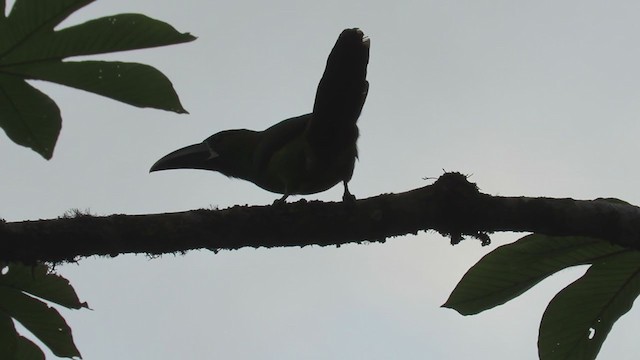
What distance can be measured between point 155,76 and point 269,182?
7.47 feet

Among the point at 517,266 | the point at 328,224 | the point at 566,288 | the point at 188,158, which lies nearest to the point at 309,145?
the point at 188,158

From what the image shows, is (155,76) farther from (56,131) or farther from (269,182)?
(269,182)

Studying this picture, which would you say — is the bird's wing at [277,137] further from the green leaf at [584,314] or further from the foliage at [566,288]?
the green leaf at [584,314]

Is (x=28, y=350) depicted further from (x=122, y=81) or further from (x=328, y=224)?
(x=328, y=224)

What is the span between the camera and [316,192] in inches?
185

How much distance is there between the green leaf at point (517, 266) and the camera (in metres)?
2.95

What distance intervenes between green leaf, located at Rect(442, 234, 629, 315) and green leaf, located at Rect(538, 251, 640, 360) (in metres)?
0.14

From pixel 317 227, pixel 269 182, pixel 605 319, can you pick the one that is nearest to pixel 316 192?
pixel 269 182

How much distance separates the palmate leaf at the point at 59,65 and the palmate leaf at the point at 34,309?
589 mm

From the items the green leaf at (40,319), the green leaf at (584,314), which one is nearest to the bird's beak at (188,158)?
the green leaf at (40,319)

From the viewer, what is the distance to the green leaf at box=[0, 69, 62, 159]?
2633 mm

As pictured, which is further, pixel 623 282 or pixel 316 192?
pixel 316 192

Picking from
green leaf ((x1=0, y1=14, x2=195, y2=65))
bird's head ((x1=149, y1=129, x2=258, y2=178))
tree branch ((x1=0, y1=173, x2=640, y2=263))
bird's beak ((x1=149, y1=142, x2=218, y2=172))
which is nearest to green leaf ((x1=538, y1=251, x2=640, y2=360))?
tree branch ((x1=0, y1=173, x2=640, y2=263))

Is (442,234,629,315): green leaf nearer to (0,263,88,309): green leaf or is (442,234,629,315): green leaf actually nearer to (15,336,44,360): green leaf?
(0,263,88,309): green leaf
